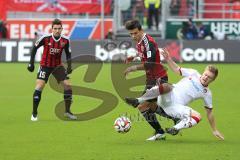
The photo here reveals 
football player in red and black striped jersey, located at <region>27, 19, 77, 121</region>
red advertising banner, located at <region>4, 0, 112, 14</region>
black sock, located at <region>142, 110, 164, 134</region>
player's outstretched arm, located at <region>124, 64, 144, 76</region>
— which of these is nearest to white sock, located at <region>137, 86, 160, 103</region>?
black sock, located at <region>142, 110, 164, 134</region>

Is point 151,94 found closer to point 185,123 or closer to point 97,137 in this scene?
point 185,123

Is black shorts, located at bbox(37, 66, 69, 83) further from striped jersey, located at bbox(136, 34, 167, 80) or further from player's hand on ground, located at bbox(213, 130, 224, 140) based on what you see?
player's hand on ground, located at bbox(213, 130, 224, 140)

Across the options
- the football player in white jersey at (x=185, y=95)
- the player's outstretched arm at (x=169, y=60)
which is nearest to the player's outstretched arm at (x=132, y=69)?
the football player in white jersey at (x=185, y=95)

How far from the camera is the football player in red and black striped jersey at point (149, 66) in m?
12.9

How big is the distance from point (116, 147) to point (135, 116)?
498cm

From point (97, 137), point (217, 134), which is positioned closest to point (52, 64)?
point (97, 137)

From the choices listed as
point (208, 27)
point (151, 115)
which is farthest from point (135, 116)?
point (208, 27)

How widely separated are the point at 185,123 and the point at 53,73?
509 cm

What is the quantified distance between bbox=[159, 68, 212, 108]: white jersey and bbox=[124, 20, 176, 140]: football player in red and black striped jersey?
322mm

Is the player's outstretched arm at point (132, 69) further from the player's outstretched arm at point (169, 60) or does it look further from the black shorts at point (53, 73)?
the black shorts at point (53, 73)

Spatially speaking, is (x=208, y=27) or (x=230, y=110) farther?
(x=208, y=27)

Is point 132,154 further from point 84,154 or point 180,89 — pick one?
point 180,89

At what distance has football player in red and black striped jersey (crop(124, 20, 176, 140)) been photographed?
42.4 ft

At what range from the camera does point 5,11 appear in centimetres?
4047
